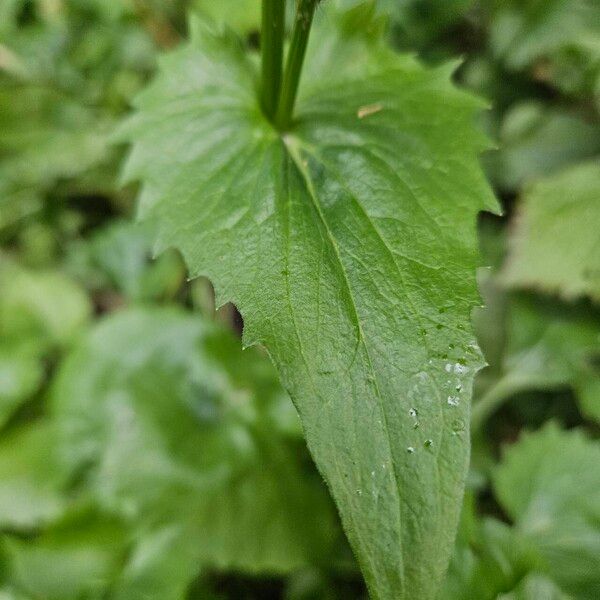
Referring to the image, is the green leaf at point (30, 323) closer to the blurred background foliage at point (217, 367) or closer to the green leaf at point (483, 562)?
the blurred background foliage at point (217, 367)

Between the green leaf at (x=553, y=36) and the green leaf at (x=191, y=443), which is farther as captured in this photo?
the green leaf at (x=553, y=36)

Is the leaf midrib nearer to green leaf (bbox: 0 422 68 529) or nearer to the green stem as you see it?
the green stem

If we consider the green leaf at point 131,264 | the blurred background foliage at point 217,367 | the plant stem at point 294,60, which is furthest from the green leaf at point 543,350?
the green leaf at point 131,264

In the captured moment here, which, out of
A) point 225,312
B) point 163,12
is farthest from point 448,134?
point 163,12

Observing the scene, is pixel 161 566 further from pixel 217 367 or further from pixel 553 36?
pixel 553 36

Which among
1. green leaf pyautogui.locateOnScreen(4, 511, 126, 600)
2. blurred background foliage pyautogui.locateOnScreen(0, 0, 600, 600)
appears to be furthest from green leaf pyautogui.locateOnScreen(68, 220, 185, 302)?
green leaf pyautogui.locateOnScreen(4, 511, 126, 600)

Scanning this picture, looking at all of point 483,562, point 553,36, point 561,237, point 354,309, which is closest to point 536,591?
point 483,562

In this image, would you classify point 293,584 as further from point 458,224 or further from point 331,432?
point 458,224
